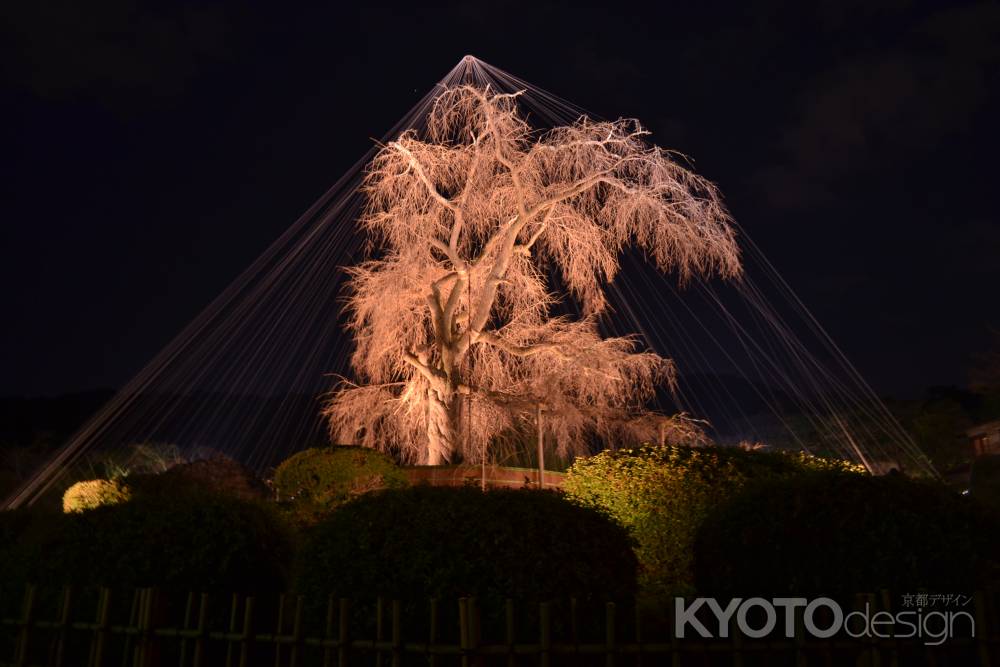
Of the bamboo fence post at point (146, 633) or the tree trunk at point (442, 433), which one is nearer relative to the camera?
the bamboo fence post at point (146, 633)

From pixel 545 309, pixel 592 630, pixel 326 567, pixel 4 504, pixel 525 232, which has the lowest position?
pixel 592 630

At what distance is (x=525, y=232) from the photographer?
1608 centimetres

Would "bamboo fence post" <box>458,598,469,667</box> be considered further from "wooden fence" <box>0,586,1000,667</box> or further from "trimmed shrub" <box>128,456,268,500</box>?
"trimmed shrub" <box>128,456,268,500</box>

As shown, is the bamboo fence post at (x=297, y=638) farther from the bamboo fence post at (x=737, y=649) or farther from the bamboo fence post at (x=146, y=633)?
the bamboo fence post at (x=737, y=649)

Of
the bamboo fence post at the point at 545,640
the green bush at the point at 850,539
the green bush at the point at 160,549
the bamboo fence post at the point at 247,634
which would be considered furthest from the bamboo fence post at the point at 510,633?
the green bush at the point at 160,549

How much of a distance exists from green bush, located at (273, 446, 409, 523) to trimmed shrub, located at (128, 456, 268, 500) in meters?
0.59

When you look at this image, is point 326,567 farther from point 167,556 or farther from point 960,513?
point 960,513

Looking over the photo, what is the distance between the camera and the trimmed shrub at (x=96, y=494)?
12.1 m

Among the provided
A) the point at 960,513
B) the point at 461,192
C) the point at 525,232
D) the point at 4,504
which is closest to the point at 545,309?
the point at 525,232

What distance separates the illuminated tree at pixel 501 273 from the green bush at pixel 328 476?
2.11 metres

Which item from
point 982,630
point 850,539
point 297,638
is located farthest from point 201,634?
point 982,630

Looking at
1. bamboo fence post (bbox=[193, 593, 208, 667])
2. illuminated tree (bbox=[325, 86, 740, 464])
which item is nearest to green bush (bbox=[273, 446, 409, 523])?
illuminated tree (bbox=[325, 86, 740, 464])

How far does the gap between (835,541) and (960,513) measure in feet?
2.92

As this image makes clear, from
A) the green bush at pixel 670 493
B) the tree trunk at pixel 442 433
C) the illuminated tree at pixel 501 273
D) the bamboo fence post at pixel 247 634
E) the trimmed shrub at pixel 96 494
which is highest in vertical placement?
the illuminated tree at pixel 501 273
